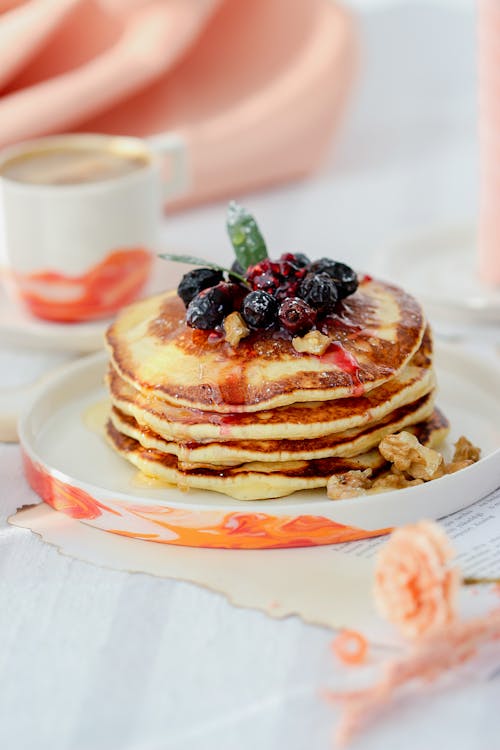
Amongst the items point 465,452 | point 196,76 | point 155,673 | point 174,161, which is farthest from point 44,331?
point 196,76

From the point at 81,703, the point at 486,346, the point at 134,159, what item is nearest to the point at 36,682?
the point at 81,703

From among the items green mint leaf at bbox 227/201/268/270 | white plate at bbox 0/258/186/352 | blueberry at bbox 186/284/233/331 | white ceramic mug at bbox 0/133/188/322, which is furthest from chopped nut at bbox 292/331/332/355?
white ceramic mug at bbox 0/133/188/322

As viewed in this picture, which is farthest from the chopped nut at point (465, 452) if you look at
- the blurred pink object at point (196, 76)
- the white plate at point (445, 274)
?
the blurred pink object at point (196, 76)

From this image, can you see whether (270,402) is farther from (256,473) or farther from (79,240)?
(79,240)

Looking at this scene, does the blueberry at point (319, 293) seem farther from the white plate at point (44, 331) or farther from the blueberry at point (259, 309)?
the white plate at point (44, 331)

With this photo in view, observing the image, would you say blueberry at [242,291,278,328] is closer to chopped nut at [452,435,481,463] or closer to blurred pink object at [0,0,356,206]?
chopped nut at [452,435,481,463]

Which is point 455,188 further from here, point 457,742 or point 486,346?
point 457,742
